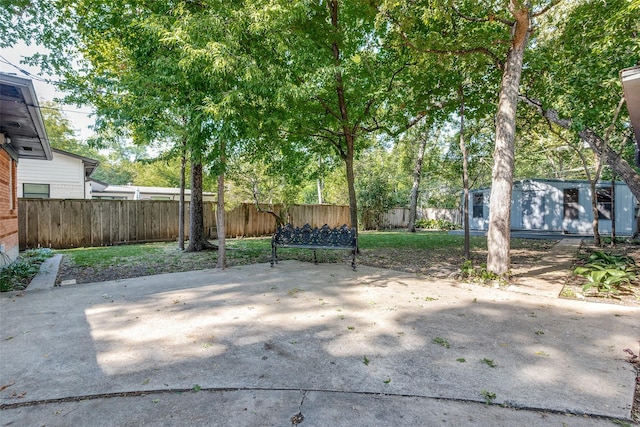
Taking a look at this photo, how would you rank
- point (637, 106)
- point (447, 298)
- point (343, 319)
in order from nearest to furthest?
point (637, 106), point (343, 319), point (447, 298)

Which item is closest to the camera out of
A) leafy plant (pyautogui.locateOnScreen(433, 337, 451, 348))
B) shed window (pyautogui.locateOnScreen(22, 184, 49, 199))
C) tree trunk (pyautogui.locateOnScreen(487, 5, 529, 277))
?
leafy plant (pyautogui.locateOnScreen(433, 337, 451, 348))

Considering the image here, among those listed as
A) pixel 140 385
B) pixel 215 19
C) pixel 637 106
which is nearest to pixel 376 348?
pixel 140 385

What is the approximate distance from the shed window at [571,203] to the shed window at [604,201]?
80 centimetres

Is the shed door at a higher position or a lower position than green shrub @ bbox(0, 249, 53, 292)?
higher

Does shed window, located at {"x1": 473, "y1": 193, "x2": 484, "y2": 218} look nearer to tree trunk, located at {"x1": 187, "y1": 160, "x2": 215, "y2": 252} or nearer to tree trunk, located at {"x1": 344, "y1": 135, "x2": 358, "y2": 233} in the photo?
tree trunk, located at {"x1": 344, "y1": 135, "x2": 358, "y2": 233}

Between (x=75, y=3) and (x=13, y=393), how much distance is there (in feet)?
33.8

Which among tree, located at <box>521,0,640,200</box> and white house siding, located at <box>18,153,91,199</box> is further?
white house siding, located at <box>18,153,91,199</box>

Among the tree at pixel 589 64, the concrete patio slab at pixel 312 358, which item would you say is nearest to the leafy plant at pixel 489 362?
the concrete patio slab at pixel 312 358

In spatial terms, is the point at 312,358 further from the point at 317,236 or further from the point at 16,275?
the point at 16,275

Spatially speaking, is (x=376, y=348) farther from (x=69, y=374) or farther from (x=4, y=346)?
(x=4, y=346)

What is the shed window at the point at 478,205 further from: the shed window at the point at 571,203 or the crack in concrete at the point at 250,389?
the crack in concrete at the point at 250,389

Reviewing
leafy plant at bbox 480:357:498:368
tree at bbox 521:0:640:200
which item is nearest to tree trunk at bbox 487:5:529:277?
tree at bbox 521:0:640:200

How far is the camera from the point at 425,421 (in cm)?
202

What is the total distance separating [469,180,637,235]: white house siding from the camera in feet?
48.2
